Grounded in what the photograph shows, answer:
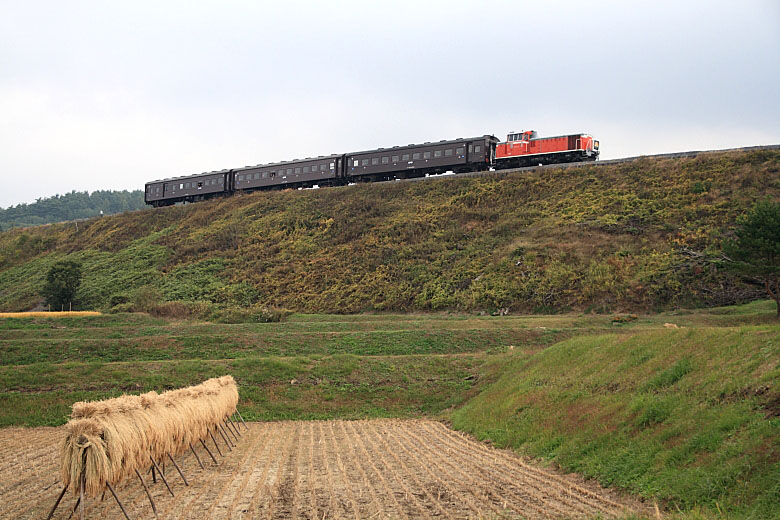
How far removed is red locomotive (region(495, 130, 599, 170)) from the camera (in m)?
53.8

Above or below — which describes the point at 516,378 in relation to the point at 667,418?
below

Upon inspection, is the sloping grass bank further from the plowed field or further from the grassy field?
the plowed field

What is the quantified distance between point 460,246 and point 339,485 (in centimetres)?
3760

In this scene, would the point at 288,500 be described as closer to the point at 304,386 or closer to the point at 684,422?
the point at 684,422

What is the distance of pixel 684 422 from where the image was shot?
35.4 feet

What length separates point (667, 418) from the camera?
37.1 ft

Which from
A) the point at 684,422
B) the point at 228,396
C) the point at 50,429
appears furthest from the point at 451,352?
the point at 684,422

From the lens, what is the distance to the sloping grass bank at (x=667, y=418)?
870 cm

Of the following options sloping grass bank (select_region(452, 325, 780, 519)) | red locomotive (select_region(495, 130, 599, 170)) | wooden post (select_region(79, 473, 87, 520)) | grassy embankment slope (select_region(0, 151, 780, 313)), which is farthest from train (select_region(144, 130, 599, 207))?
wooden post (select_region(79, 473, 87, 520))

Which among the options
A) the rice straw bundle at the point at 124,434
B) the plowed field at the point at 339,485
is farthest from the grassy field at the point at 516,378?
the rice straw bundle at the point at 124,434

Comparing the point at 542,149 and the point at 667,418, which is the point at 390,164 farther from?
the point at 667,418

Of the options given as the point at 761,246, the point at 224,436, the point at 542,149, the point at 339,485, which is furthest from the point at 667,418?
the point at 542,149

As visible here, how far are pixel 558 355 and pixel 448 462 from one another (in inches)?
291

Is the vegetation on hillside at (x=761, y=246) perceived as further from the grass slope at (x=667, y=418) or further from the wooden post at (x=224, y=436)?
the wooden post at (x=224, y=436)
